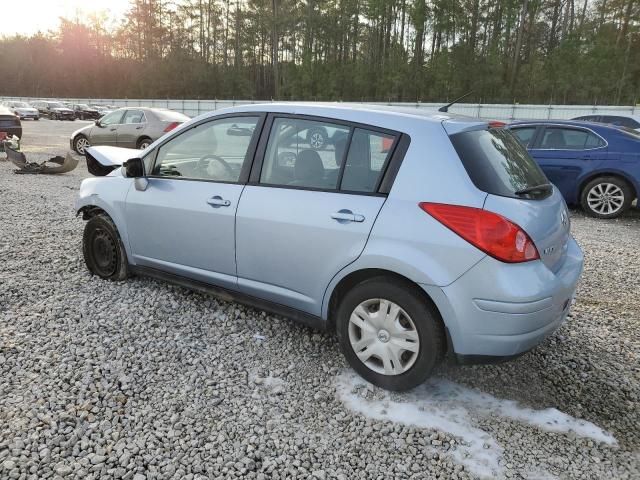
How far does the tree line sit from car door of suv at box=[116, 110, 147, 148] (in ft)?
120

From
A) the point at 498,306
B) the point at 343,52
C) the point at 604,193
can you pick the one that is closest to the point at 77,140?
the point at 604,193

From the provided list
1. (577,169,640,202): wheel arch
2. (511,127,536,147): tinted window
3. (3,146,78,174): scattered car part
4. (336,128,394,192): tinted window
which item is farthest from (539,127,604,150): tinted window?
(3,146,78,174): scattered car part

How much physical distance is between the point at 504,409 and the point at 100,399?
7.61 ft

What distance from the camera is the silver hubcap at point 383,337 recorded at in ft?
9.51

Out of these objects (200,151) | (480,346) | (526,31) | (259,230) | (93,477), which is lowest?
(93,477)

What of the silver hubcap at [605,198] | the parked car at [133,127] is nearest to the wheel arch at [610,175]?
the silver hubcap at [605,198]

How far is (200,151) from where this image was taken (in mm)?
3885

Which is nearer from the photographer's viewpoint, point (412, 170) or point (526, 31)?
point (412, 170)

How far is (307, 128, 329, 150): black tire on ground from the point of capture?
3.27m

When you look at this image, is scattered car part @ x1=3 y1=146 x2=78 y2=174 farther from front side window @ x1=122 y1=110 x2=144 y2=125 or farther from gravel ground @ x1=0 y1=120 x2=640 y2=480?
gravel ground @ x1=0 y1=120 x2=640 y2=480

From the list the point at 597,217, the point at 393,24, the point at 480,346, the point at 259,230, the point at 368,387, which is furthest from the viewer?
the point at 393,24

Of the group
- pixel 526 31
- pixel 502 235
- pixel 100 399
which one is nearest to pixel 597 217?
pixel 502 235

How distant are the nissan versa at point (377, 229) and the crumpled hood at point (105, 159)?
1503 mm

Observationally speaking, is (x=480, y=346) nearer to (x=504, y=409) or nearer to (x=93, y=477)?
(x=504, y=409)
